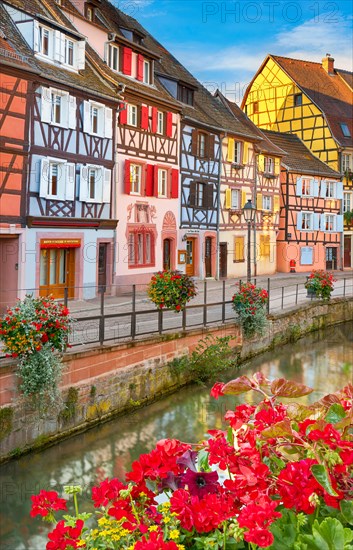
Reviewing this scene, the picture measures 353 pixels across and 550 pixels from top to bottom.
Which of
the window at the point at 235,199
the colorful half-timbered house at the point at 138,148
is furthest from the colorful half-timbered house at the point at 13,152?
the window at the point at 235,199

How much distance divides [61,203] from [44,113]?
271 cm

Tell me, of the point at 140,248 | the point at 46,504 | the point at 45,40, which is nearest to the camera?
the point at 46,504

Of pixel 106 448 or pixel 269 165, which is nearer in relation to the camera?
pixel 106 448

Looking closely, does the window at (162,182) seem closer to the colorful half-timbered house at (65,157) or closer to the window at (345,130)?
the colorful half-timbered house at (65,157)

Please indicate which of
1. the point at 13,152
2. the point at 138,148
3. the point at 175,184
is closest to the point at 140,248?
the point at 175,184

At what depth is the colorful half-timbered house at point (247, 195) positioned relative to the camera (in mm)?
29422

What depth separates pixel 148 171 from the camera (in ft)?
75.0

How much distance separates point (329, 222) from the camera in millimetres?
36969

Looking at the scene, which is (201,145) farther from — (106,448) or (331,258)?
(106,448)

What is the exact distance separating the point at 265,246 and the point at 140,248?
12344 mm

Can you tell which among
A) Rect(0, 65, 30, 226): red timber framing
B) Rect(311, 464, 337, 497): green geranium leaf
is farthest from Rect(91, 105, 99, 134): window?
Rect(311, 464, 337, 497): green geranium leaf

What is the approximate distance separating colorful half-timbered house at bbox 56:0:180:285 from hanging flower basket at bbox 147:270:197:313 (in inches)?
316

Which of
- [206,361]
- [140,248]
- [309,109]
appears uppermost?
[309,109]

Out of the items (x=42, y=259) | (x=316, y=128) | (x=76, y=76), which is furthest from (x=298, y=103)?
(x=42, y=259)
